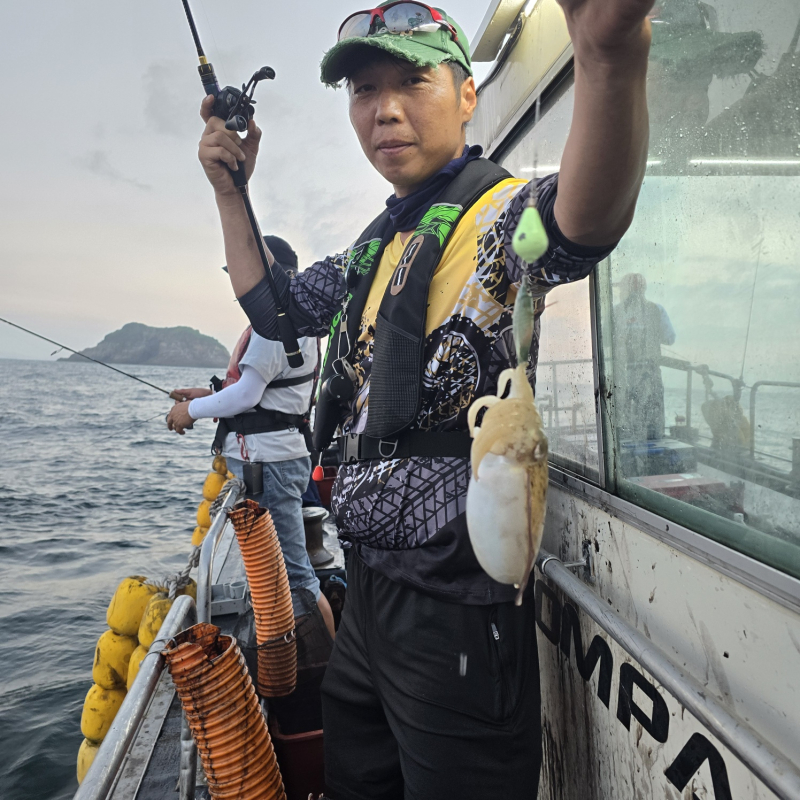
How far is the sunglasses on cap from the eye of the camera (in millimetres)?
1519

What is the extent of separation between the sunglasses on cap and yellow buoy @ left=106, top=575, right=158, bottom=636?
328 cm

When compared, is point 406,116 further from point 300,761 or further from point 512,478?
point 300,761

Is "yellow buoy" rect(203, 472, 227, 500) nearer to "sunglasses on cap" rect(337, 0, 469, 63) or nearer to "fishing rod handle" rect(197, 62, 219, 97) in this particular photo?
"fishing rod handle" rect(197, 62, 219, 97)

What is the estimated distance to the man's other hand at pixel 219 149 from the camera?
198 cm

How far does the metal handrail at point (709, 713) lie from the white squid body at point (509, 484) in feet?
1.53

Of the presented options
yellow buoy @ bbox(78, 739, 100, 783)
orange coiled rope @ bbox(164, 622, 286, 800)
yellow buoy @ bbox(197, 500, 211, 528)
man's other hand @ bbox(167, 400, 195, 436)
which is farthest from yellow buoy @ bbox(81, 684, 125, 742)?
yellow buoy @ bbox(197, 500, 211, 528)

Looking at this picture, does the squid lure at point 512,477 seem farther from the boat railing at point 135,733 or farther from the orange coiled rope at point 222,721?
the boat railing at point 135,733

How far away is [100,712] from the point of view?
3.42 metres

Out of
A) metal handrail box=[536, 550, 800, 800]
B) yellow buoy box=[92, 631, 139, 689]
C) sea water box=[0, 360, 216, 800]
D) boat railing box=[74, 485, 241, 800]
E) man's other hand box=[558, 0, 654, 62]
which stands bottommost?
sea water box=[0, 360, 216, 800]

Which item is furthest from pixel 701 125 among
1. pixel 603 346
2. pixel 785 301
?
pixel 603 346

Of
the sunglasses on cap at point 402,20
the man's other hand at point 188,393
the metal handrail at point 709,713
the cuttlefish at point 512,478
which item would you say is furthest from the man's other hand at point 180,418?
the cuttlefish at point 512,478

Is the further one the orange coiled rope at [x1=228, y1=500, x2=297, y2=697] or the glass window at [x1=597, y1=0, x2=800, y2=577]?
the orange coiled rope at [x1=228, y1=500, x2=297, y2=697]

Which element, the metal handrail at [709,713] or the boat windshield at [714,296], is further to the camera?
the boat windshield at [714,296]

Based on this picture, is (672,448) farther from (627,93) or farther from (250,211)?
(250,211)
